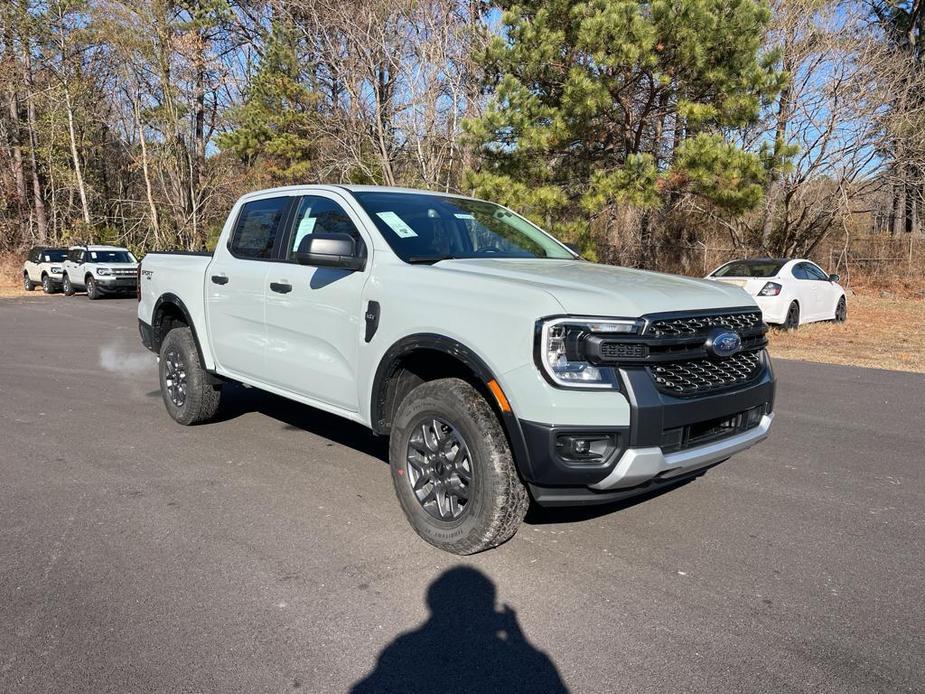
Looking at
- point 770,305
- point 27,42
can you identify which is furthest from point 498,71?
point 27,42

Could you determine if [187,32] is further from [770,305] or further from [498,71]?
[770,305]

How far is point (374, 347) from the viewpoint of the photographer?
12.7 feet

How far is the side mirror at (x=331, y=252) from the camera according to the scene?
3.82 meters

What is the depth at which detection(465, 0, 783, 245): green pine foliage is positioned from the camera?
44.3 feet

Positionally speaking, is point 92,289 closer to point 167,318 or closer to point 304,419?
point 167,318

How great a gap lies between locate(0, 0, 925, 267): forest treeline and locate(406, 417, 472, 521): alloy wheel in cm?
1193

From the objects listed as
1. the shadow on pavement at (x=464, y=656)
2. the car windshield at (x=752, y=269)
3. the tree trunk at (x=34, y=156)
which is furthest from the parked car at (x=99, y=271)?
the shadow on pavement at (x=464, y=656)

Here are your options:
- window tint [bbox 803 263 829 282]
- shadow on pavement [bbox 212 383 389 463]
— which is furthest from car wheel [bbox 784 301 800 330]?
shadow on pavement [bbox 212 383 389 463]

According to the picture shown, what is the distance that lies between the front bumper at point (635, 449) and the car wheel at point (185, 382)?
11.6 feet

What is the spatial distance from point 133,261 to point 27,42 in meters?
16.0

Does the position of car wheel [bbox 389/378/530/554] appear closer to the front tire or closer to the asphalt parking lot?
the asphalt parking lot

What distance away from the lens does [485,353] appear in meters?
3.24

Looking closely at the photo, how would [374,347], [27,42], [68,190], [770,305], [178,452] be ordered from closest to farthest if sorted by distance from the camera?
[374,347] → [178,452] → [770,305] → [27,42] → [68,190]

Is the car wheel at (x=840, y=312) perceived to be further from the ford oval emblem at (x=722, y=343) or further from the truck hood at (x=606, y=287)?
Answer: the ford oval emblem at (x=722, y=343)
